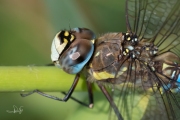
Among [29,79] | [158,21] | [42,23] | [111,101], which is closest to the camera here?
[29,79]

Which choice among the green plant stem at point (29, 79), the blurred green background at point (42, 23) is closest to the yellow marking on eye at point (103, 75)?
the blurred green background at point (42, 23)

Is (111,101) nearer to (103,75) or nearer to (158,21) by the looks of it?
(103,75)

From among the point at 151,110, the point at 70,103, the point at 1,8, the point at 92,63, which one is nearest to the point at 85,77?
the point at 92,63

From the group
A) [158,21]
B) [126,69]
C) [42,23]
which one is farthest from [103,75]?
[42,23]

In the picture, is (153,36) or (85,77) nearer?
(85,77)

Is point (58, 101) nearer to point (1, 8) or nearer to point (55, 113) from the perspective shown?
point (55, 113)

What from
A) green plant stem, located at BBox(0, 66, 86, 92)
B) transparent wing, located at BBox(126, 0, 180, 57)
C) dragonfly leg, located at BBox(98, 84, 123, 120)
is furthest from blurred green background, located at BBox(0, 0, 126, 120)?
green plant stem, located at BBox(0, 66, 86, 92)

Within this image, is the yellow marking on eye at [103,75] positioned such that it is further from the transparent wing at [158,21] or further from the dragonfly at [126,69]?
the transparent wing at [158,21]
